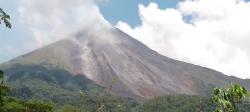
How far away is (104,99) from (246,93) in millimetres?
4264

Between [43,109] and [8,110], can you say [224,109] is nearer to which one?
[8,110]

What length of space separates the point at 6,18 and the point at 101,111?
4.02 meters

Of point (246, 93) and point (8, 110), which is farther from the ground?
point (8, 110)

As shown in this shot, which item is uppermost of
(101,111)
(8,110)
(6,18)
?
(8,110)

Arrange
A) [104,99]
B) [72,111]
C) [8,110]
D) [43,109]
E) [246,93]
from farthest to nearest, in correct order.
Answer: [72,111]
[43,109]
[8,110]
[246,93]
[104,99]

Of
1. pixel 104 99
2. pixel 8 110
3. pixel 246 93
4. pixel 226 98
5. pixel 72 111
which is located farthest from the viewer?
pixel 72 111

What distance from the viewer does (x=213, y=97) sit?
17312 mm

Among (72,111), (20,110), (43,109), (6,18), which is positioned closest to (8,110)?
(20,110)

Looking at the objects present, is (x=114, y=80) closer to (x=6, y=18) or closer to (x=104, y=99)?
(x=104, y=99)

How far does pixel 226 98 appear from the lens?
17094 mm

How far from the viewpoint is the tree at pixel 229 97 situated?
1632 cm

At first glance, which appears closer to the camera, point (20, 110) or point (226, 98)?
point (226, 98)

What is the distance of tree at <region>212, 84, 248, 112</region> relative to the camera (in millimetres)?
16320

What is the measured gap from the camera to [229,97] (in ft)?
55.9
